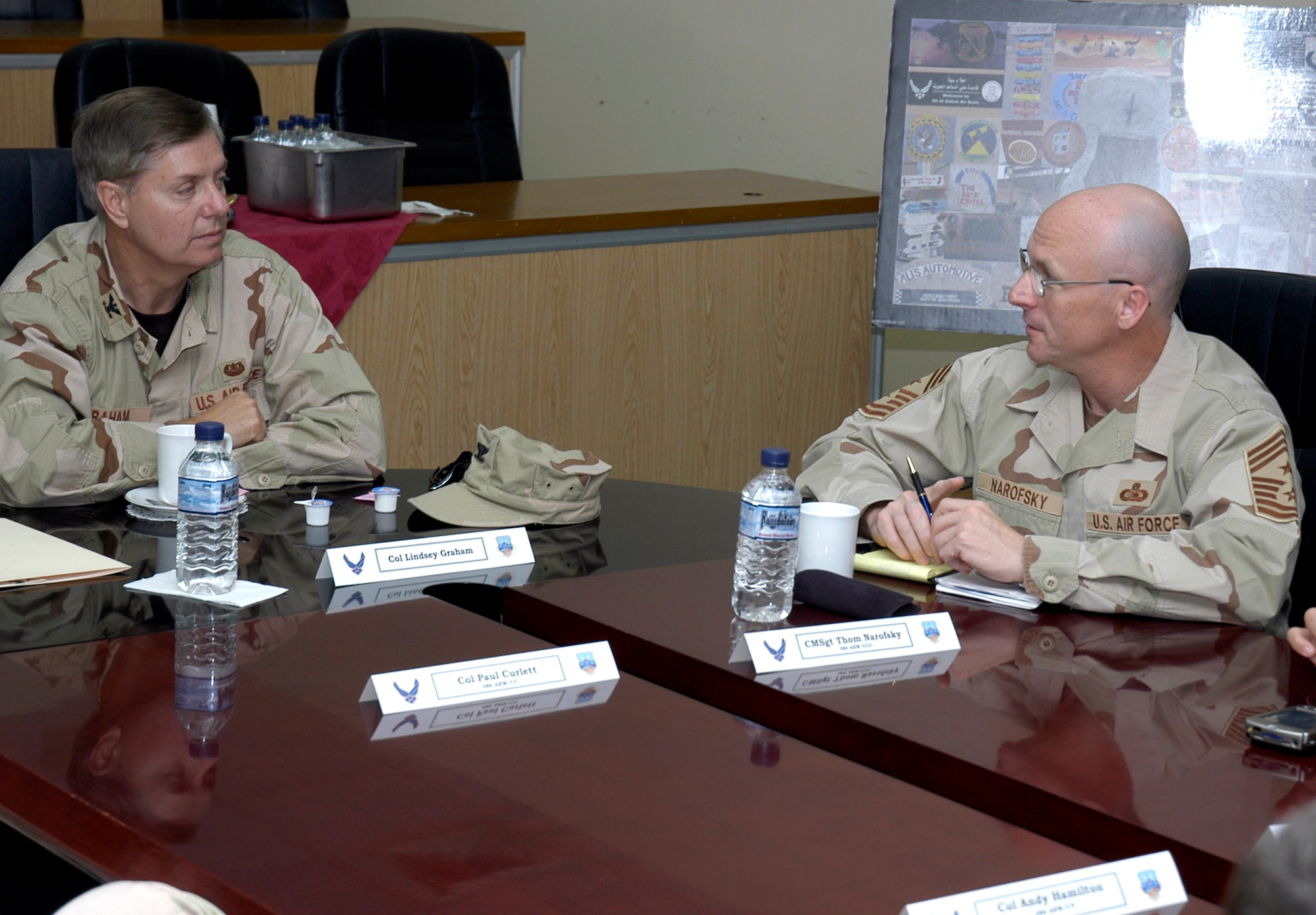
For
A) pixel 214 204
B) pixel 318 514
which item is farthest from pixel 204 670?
pixel 214 204

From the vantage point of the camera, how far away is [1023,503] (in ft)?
6.79

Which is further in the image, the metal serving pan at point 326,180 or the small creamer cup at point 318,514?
the metal serving pan at point 326,180

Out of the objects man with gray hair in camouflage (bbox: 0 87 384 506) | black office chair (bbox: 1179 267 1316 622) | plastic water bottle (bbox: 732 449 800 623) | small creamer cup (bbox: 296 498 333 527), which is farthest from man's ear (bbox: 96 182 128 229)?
black office chair (bbox: 1179 267 1316 622)

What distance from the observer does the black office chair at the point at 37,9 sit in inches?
197

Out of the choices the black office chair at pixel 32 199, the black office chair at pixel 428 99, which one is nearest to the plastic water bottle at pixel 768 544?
the black office chair at pixel 32 199

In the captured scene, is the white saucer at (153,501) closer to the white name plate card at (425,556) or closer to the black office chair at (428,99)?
the white name plate card at (425,556)

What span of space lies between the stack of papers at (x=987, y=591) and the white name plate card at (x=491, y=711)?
511 mm

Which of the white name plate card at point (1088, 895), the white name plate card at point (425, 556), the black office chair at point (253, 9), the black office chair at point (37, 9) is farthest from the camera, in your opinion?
the black office chair at point (253, 9)

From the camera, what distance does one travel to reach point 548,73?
5.90m

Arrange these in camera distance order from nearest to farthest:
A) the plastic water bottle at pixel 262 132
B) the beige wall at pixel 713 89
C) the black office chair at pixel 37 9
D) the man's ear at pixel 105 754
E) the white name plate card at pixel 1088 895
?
the white name plate card at pixel 1088 895
the man's ear at pixel 105 754
the plastic water bottle at pixel 262 132
the beige wall at pixel 713 89
the black office chair at pixel 37 9

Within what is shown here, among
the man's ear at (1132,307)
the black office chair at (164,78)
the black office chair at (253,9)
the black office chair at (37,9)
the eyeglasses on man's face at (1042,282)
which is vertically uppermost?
the black office chair at (253,9)

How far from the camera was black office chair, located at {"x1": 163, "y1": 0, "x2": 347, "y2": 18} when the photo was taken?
558cm

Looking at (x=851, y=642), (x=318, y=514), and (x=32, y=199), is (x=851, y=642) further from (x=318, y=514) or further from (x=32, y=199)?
(x=32, y=199)

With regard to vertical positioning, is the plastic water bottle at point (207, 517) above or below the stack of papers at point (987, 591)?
above
